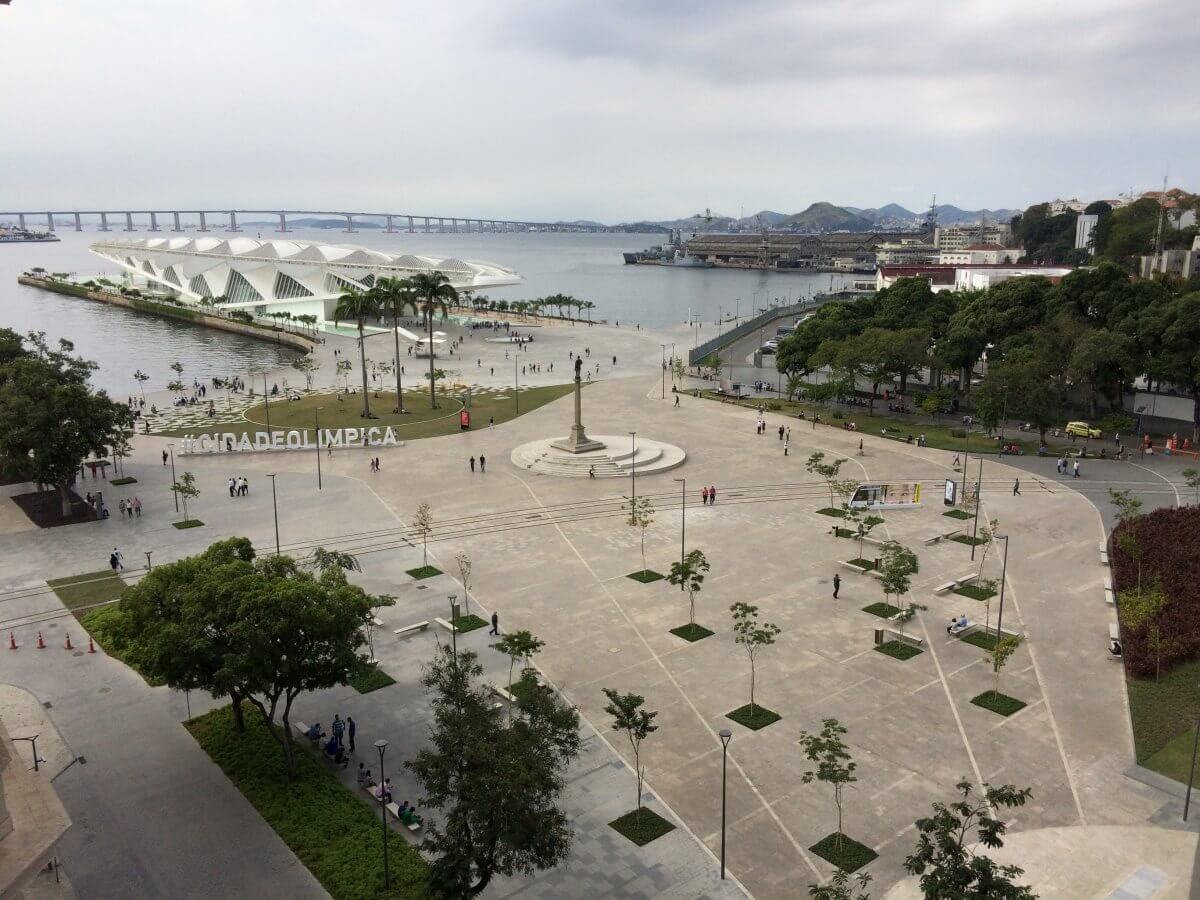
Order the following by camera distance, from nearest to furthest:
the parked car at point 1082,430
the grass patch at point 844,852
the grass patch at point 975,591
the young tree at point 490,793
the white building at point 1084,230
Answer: the young tree at point 490,793 < the grass patch at point 844,852 < the grass patch at point 975,591 < the parked car at point 1082,430 < the white building at point 1084,230

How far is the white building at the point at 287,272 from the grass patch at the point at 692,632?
280 ft

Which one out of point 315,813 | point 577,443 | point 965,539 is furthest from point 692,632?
point 577,443

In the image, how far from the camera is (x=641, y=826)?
19.7 metres

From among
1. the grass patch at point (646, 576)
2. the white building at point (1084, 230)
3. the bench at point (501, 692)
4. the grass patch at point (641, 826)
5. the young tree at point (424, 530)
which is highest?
the white building at point (1084, 230)

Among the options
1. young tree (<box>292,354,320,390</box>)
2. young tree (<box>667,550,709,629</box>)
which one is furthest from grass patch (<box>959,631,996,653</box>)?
young tree (<box>292,354,320,390</box>)

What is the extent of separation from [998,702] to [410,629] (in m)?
18.1

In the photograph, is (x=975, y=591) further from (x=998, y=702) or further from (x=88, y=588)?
(x=88, y=588)

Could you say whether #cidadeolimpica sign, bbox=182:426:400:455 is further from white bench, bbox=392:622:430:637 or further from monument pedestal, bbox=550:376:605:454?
white bench, bbox=392:622:430:637

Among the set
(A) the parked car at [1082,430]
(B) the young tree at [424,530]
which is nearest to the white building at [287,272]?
(B) the young tree at [424,530]

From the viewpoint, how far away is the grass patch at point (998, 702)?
971 inches

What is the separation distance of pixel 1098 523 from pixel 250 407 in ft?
185

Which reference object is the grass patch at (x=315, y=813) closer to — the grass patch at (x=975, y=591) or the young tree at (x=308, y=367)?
the grass patch at (x=975, y=591)

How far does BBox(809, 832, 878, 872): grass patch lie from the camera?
60.7ft

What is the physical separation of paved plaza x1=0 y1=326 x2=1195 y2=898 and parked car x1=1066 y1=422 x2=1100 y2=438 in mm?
7280
